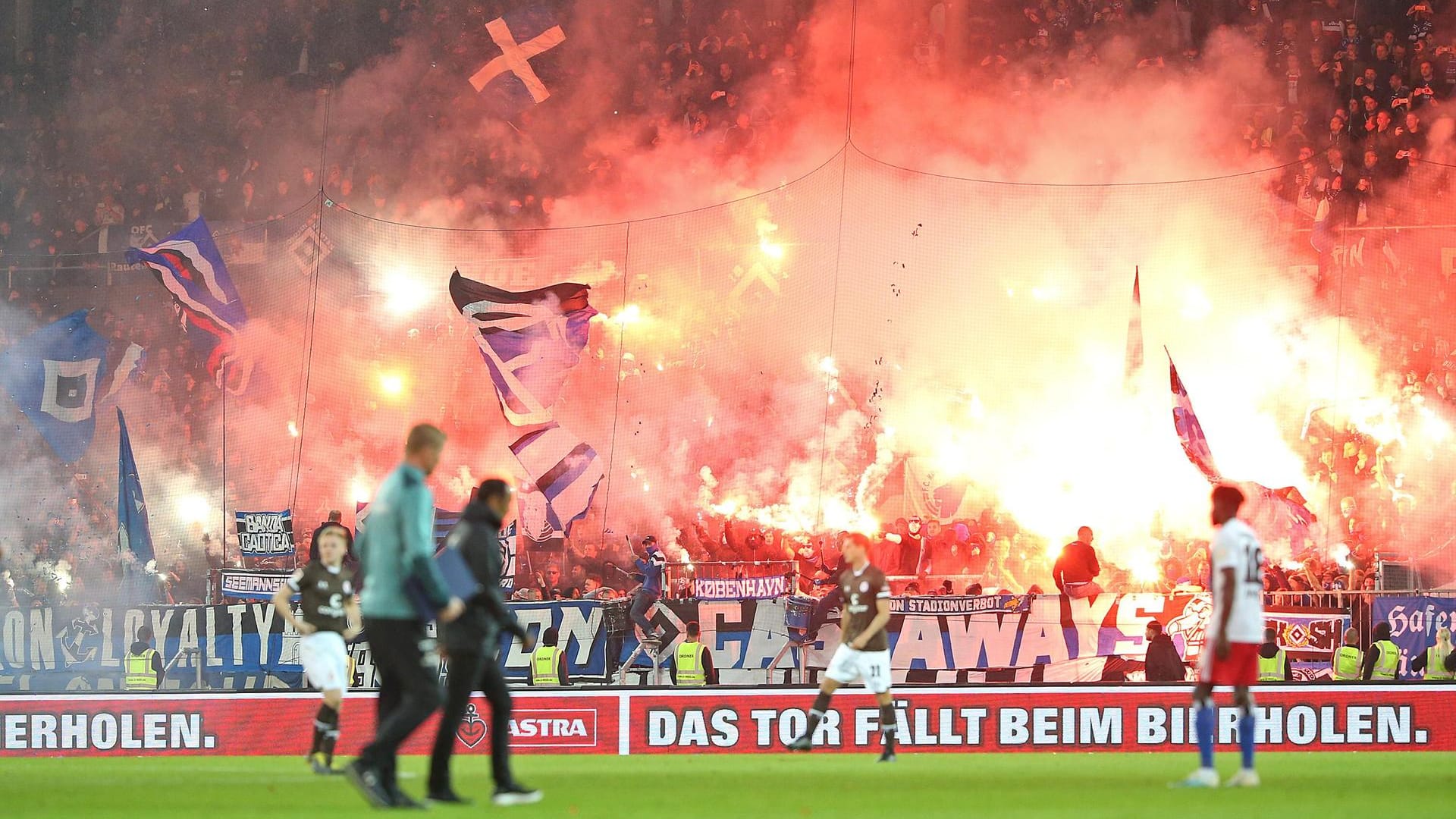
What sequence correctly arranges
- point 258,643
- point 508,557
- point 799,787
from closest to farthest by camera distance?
point 799,787 < point 258,643 < point 508,557

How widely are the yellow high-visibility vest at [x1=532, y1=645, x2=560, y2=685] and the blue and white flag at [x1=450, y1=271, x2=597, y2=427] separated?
596 cm

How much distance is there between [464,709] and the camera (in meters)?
6.93

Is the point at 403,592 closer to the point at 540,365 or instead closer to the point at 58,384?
the point at 540,365

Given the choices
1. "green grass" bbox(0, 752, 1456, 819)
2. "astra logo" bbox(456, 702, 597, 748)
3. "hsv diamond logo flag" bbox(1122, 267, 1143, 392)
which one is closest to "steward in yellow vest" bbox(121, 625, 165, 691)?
"green grass" bbox(0, 752, 1456, 819)

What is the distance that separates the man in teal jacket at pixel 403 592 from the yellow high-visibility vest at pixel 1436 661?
13.7 m

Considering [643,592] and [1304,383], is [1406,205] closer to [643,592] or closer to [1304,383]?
[1304,383]

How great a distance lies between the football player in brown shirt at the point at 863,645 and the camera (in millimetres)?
11703

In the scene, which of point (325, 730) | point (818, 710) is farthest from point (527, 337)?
point (325, 730)

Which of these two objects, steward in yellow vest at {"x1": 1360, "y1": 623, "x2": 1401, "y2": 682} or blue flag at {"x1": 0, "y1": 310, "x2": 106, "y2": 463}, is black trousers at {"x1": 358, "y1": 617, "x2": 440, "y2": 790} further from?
blue flag at {"x1": 0, "y1": 310, "x2": 106, "y2": 463}

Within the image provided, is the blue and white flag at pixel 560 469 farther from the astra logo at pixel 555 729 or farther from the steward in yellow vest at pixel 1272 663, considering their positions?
the steward in yellow vest at pixel 1272 663

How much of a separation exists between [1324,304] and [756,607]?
33.4ft

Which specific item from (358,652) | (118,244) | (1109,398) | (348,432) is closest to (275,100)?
(118,244)

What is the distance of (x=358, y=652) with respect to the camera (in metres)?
17.5

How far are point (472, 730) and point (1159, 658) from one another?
729 centimetres
